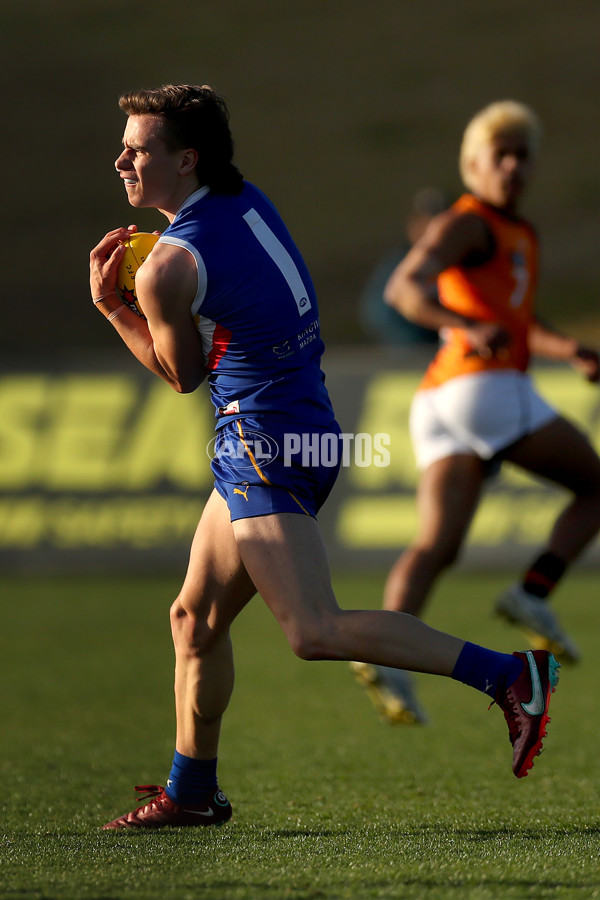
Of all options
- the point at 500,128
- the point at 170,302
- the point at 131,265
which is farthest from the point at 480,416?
the point at 170,302

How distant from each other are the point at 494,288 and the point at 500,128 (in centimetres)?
62

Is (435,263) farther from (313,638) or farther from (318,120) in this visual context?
(318,120)

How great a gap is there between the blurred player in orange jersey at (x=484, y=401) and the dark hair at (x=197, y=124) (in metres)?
1.57

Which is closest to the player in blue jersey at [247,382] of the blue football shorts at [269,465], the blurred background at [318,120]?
the blue football shorts at [269,465]

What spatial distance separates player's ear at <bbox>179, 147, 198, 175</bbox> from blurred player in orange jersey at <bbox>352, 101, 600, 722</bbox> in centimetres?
163

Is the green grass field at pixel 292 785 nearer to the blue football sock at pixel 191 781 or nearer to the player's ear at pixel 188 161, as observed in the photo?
the blue football sock at pixel 191 781

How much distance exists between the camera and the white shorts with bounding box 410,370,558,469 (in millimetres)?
4867

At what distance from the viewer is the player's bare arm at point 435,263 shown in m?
4.68

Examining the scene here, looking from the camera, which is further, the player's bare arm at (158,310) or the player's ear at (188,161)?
the player's ear at (188,161)

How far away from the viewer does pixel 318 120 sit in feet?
80.6

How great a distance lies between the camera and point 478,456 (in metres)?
4.91

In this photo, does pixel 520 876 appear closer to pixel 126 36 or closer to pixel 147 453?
pixel 147 453

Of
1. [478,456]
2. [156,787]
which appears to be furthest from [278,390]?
[478,456]

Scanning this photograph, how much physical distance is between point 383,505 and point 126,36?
61.1ft
